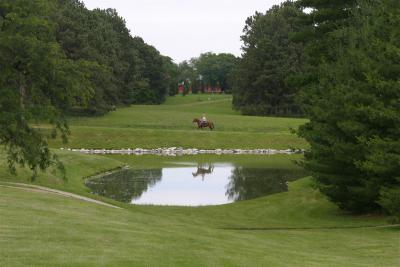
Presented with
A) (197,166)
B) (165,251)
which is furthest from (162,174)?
(165,251)

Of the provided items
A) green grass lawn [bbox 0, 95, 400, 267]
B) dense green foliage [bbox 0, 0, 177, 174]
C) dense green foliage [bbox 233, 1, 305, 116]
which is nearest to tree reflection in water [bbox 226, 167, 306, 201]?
green grass lawn [bbox 0, 95, 400, 267]

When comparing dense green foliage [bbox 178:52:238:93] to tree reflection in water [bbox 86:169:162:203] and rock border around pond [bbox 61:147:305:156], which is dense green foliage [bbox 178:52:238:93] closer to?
rock border around pond [bbox 61:147:305:156]

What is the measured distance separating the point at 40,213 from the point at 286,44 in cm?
8759

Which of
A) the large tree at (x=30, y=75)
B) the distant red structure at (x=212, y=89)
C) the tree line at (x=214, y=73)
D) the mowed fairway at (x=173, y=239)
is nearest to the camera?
the mowed fairway at (x=173, y=239)

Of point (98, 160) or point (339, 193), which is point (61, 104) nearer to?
point (339, 193)

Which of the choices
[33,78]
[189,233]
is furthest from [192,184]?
[189,233]

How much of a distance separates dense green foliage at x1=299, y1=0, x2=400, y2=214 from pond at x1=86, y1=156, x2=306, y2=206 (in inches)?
310

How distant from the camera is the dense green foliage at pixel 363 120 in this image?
21812 millimetres

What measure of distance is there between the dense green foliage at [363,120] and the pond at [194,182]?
7.87m

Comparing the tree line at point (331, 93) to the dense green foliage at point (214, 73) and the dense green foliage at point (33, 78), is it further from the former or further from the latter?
the dense green foliage at point (214, 73)

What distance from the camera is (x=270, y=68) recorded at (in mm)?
100250

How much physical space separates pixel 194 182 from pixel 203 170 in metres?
6.91

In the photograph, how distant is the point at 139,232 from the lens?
14.5m

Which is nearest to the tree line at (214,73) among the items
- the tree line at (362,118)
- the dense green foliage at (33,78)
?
the tree line at (362,118)
